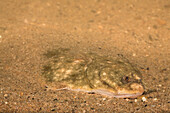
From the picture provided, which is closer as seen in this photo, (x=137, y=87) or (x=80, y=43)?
(x=137, y=87)

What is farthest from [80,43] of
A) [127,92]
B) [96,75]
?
[127,92]

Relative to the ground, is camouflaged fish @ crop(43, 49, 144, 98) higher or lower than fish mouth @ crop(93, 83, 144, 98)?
higher

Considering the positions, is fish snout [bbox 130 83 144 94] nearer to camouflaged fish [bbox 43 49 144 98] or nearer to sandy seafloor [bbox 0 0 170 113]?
camouflaged fish [bbox 43 49 144 98]

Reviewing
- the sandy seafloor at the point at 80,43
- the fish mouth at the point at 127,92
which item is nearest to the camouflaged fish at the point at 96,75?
the fish mouth at the point at 127,92

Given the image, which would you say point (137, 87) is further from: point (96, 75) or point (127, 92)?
point (96, 75)

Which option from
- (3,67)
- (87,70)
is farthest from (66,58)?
(3,67)

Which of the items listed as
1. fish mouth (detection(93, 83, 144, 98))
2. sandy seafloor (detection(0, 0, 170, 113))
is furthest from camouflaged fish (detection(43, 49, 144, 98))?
sandy seafloor (detection(0, 0, 170, 113))
